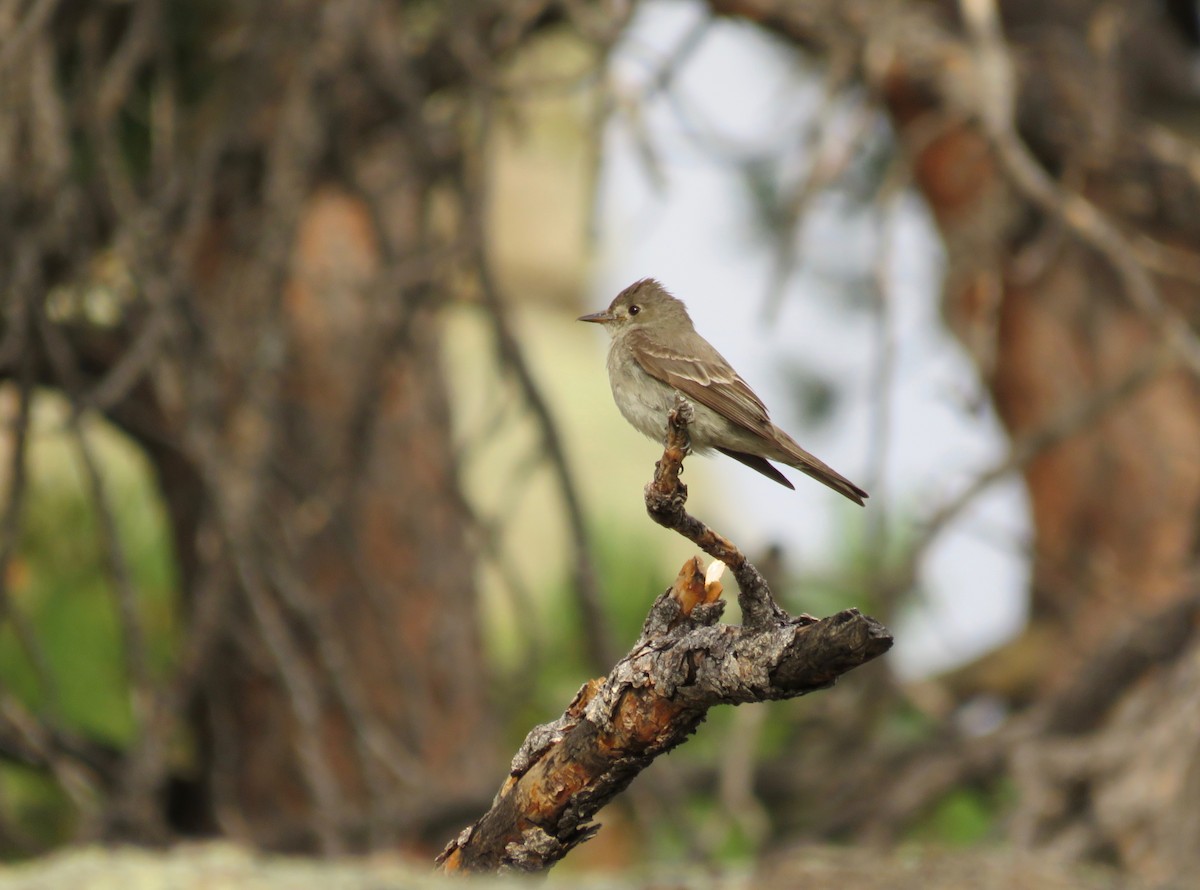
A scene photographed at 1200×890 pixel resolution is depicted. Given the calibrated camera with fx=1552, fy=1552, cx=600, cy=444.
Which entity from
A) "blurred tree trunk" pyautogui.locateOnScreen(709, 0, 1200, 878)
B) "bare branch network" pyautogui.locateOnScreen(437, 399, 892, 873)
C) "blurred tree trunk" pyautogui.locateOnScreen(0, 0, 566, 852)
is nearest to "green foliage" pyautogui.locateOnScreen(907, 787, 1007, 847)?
"blurred tree trunk" pyautogui.locateOnScreen(709, 0, 1200, 878)

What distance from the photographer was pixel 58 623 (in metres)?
6.19

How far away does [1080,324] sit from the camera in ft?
23.0

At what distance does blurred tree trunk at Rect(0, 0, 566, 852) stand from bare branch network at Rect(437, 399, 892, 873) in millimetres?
2271

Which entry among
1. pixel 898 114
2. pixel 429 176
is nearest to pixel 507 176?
pixel 898 114

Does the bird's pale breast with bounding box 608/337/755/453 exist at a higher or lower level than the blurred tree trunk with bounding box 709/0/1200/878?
lower

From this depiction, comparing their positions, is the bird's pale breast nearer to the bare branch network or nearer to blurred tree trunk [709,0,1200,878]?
Result: the bare branch network

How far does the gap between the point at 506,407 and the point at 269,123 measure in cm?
169

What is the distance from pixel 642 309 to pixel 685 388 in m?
0.68

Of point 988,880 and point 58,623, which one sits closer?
point 988,880

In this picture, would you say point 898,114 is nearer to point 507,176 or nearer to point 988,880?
point 988,880

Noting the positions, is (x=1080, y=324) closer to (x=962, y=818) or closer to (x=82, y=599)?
(x=962, y=818)

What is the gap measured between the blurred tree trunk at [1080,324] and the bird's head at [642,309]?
1110mm

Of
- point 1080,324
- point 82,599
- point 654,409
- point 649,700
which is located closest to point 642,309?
point 654,409

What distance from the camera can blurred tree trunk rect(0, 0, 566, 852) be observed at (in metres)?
4.57
